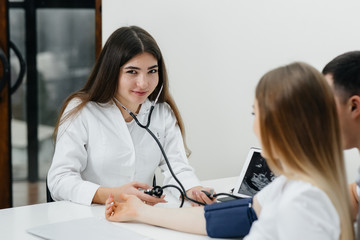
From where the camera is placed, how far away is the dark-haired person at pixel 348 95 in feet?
3.49

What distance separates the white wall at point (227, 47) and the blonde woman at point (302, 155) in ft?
3.14

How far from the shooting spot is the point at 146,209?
4.09 feet

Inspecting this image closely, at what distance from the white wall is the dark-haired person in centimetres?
67

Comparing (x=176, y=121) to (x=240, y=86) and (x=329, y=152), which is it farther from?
(x=329, y=152)

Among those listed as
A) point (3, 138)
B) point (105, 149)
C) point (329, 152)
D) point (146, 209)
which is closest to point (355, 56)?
point (329, 152)

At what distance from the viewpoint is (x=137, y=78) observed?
168 centimetres

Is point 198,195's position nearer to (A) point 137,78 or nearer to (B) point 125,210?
(B) point 125,210

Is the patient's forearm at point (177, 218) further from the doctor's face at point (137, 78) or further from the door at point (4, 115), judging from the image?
the door at point (4, 115)

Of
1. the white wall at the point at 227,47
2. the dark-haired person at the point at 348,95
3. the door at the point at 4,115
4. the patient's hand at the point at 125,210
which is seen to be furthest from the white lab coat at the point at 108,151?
the door at the point at 4,115

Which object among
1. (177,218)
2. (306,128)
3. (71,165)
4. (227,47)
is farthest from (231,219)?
(227,47)

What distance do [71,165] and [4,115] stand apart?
1.22 metres

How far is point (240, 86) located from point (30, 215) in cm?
118

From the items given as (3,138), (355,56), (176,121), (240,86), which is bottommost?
(3,138)

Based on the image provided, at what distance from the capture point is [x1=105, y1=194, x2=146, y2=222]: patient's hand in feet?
4.05
